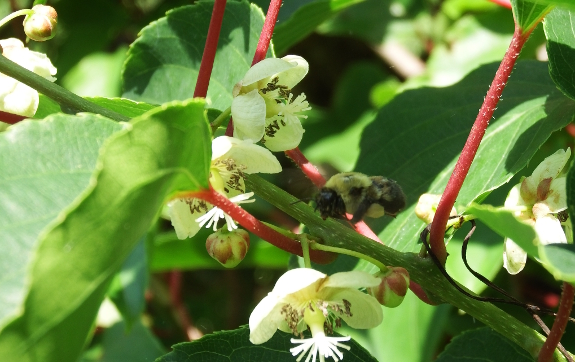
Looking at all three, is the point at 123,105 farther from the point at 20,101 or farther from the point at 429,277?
the point at 429,277

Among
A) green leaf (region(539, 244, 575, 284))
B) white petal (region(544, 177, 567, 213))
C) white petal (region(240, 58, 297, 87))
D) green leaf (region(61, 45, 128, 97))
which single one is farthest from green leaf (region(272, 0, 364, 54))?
green leaf (region(539, 244, 575, 284))

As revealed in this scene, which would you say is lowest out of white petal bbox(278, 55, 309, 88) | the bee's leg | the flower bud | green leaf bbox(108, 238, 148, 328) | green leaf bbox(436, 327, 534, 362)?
green leaf bbox(108, 238, 148, 328)

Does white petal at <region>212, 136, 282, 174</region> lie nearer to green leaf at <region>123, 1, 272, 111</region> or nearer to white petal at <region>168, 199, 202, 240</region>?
white petal at <region>168, 199, 202, 240</region>

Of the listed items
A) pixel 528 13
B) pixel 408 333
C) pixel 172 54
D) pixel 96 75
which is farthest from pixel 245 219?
pixel 96 75

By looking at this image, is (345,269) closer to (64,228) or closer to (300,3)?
(64,228)

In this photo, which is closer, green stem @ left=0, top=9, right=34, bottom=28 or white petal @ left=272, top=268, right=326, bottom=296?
white petal @ left=272, top=268, right=326, bottom=296

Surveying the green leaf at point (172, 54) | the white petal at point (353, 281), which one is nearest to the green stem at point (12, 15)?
the green leaf at point (172, 54)

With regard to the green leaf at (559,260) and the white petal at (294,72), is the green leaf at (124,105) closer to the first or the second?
the white petal at (294,72)
